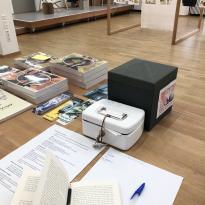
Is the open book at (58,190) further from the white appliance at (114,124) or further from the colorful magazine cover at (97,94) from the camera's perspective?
the colorful magazine cover at (97,94)

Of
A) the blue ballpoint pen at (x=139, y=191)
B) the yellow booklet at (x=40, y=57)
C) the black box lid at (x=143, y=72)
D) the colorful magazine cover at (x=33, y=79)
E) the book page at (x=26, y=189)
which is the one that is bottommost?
the blue ballpoint pen at (x=139, y=191)

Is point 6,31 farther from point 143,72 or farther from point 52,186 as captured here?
point 52,186

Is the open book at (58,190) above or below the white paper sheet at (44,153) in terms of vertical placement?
above

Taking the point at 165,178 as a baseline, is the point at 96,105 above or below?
above

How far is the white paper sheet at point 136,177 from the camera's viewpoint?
0.72 meters

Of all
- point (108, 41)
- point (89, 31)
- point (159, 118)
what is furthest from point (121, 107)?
point (89, 31)

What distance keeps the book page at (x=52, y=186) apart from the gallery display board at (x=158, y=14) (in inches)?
126

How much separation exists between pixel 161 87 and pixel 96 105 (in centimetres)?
29

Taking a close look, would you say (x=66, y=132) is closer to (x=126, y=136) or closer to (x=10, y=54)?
(x=126, y=136)

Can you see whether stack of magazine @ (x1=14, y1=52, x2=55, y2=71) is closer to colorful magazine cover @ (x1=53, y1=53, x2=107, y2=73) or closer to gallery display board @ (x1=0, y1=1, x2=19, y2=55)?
colorful magazine cover @ (x1=53, y1=53, x2=107, y2=73)

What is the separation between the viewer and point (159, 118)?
3.66ft

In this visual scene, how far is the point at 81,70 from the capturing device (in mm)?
1459

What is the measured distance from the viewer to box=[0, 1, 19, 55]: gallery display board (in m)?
2.18

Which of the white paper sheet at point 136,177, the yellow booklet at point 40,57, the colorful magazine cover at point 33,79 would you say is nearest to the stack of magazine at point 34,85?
the colorful magazine cover at point 33,79
